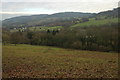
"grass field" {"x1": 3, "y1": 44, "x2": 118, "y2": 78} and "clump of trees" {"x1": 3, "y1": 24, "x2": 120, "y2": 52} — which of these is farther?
"clump of trees" {"x1": 3, "y1": 24, "x2": 120, "y2": 52}

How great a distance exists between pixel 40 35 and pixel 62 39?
32.3 ft

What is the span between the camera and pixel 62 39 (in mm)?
52875

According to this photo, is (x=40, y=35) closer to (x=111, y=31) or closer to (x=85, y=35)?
(x=85, y=35)

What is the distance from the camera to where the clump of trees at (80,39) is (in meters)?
43.8

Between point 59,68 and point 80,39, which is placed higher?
point 80,39

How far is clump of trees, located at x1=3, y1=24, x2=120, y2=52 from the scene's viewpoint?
144ft

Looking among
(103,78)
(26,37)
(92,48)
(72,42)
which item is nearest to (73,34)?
(72,42)

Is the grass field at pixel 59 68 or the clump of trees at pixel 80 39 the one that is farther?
the clump of trees at pixel 80 39

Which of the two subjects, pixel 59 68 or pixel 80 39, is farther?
pixel 80 39

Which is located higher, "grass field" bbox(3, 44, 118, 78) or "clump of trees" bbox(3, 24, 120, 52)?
"clump of trees" bbox(3, 24, 120, 52)

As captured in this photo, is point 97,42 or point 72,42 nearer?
point 97,42

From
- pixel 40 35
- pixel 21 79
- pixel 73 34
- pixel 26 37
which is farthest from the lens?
pixel 26 37

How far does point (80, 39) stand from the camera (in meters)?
50.5

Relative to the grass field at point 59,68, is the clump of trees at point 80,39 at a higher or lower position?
higher
